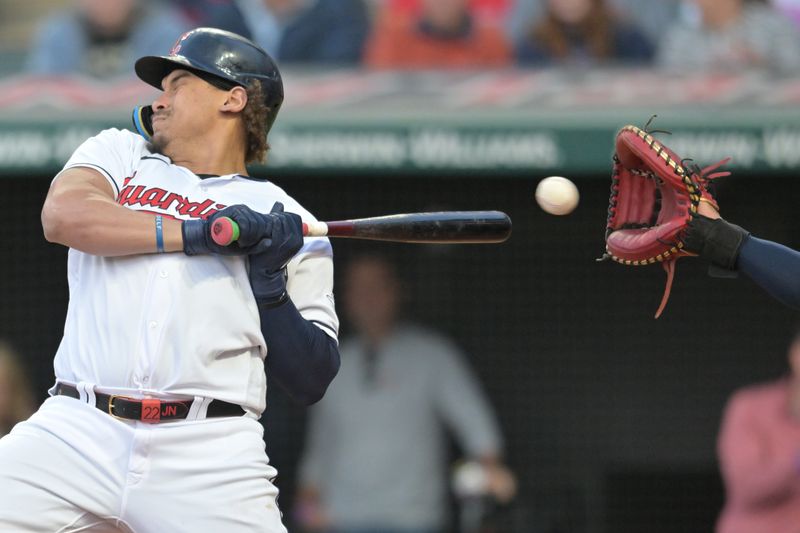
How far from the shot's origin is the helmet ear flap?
2969 millimetres

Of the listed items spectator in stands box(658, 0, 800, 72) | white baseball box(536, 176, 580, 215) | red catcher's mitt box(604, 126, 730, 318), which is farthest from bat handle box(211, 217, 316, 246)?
spectator in stands box(658, 0, 800, 72)

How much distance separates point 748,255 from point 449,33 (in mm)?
3309

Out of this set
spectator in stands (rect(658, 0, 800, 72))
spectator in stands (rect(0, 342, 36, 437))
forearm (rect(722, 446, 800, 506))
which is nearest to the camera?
forearm (rect(722, 446, 800, 506))

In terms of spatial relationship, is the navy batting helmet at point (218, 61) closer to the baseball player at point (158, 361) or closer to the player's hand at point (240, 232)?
the baseball player at point (158, 361)

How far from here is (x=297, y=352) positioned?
9.15 ft

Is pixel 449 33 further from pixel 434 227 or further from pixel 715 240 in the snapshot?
pixel 715 240

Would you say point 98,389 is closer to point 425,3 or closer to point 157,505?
point 157,505

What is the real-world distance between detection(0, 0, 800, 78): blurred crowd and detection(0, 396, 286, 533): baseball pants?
11.0ft

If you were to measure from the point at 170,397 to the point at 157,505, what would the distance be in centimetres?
22

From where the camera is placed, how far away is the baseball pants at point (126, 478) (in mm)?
2602

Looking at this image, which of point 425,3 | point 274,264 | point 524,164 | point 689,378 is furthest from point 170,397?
point 689,378

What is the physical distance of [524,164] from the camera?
5.57 meters

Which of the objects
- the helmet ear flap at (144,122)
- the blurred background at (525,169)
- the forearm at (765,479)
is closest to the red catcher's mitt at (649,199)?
the helmet ear flap at (144,122)

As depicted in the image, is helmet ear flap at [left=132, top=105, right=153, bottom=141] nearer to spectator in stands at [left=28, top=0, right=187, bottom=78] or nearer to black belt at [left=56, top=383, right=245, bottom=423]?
black belt at [left=56, top=383, right=245, bottom=423]
